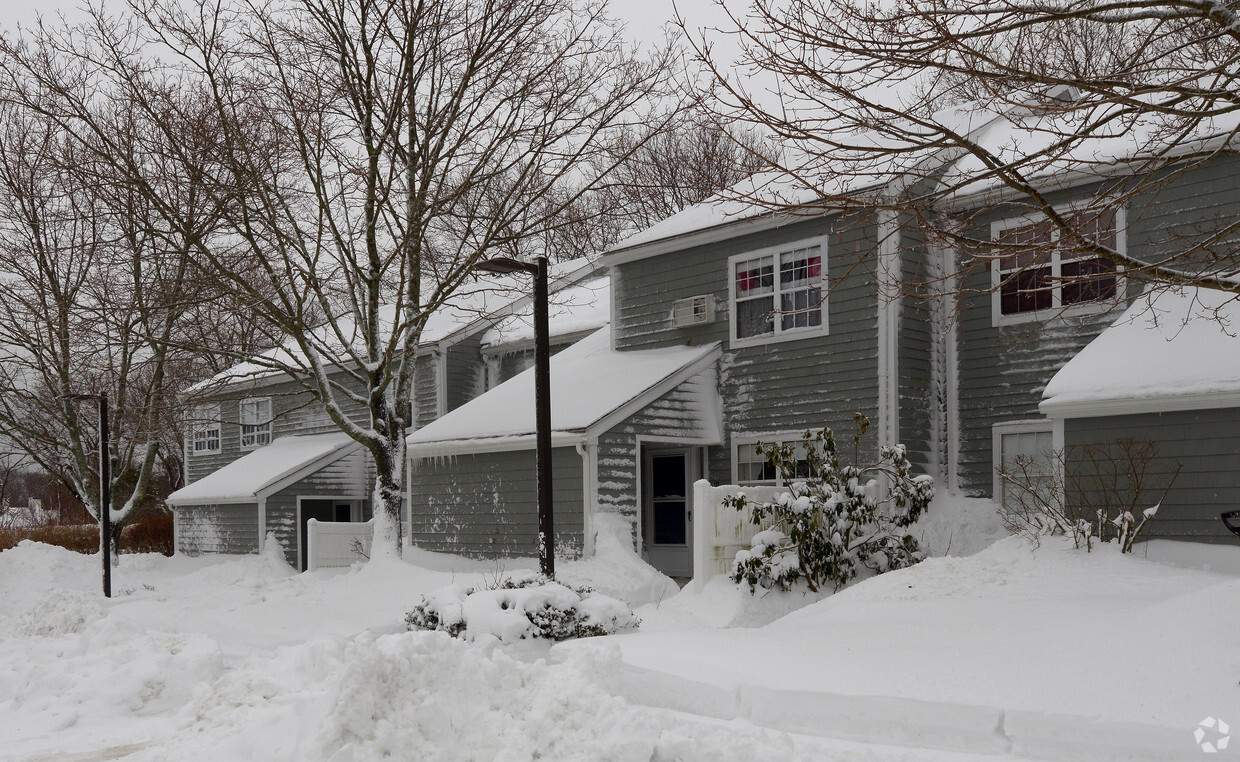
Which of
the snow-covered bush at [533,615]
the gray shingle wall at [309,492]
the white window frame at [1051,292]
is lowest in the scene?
the gray shingle wall at [309,492]

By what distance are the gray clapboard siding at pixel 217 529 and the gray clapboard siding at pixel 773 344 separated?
13.5m

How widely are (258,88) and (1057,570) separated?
52.1 feet

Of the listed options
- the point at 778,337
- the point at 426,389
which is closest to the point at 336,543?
the point at 426,389

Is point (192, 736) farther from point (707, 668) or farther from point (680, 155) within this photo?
point (680, 155)

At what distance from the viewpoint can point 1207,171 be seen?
13.9 m

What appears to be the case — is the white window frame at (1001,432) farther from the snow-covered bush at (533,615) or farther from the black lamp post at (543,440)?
the black lamp post at (543,440)

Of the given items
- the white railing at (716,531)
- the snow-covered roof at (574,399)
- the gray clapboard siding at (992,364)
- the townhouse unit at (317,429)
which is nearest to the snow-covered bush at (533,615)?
the white railing at (716,531)

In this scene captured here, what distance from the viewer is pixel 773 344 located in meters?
17.4

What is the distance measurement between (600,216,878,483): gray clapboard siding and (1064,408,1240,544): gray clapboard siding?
3966mm

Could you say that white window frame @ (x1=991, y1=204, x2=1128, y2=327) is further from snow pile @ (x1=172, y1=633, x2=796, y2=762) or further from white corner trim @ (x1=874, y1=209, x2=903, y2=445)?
snow pile @ (x1=172, y1=633, x2=796, y2=762)

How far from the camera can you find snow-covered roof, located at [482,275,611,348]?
2386 cm

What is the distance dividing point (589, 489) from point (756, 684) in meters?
8.93

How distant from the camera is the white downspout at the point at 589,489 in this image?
16.6 meters

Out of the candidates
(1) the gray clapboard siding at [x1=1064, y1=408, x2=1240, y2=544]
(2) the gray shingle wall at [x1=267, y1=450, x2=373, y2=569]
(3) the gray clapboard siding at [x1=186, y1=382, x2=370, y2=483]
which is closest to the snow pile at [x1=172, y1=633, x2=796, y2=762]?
(1) the gray clapboard siding at [x1=1064, y1=408, x2=1240, y2=544]
